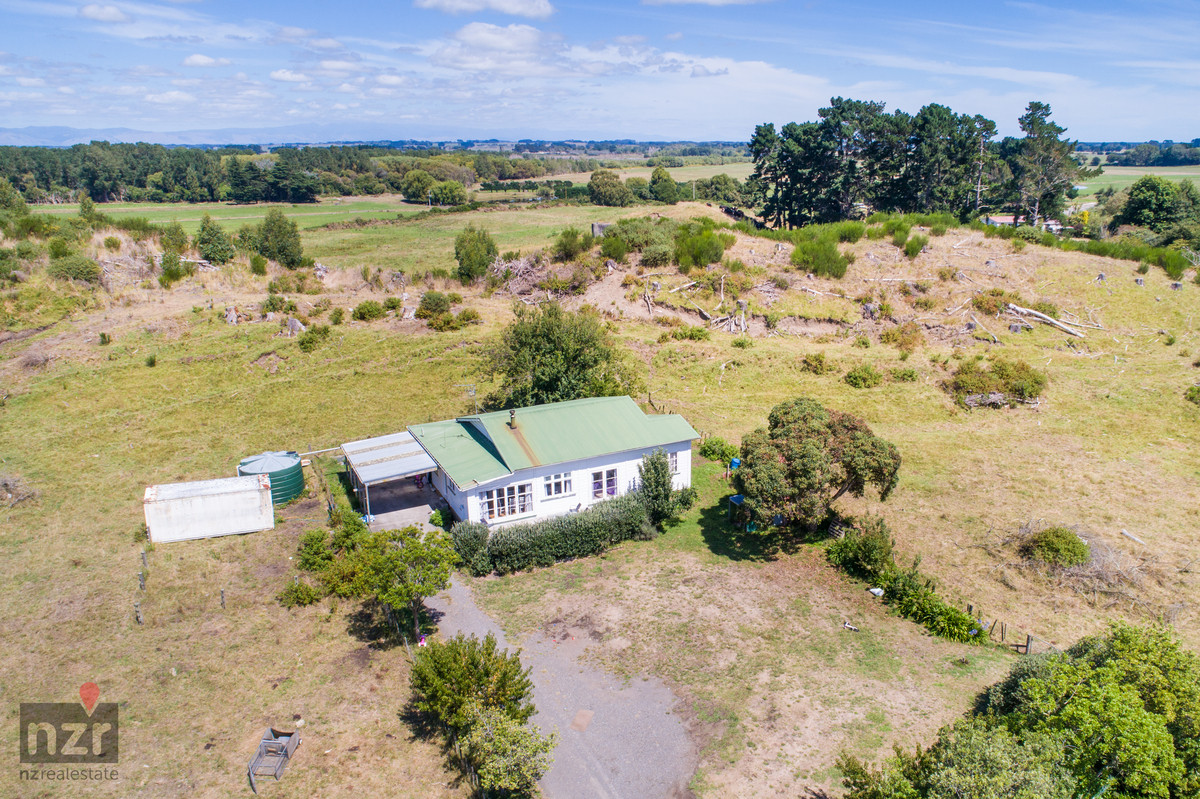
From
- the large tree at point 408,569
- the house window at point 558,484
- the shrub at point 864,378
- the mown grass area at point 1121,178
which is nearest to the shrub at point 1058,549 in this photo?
the house window at point 558,484

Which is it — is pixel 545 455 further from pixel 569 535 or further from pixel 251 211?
pixel 251 211

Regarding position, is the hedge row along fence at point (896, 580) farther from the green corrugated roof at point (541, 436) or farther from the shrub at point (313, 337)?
the shrub at point (313, 337)

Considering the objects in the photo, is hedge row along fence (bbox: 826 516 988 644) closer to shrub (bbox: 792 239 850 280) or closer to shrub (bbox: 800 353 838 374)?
shrub (bbox: 800 353 838 374)

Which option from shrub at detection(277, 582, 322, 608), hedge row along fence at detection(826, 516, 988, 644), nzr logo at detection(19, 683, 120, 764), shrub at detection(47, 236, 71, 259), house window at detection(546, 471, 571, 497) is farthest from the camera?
shrub at detection(47, 236, 71, 259)

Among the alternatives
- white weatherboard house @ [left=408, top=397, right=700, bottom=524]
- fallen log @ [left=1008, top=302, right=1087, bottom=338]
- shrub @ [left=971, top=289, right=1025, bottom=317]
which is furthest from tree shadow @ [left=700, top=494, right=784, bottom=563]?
fallen log @ [left=1008, top=302, right=1087, bottom=338]

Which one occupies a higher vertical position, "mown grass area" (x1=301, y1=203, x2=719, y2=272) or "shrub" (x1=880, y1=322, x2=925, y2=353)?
"mown grass area" (x1=301, y1=203, x2=719, y2=272)

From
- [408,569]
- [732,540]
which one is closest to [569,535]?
[732,540]

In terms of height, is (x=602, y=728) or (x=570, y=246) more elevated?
(x=570, y=246)
